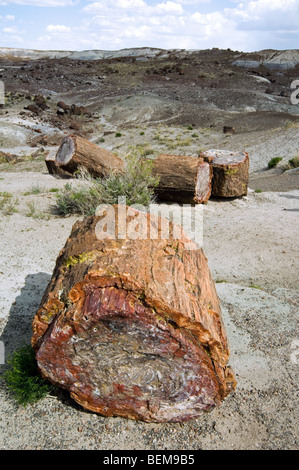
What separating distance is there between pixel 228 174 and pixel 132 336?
22.2 ft

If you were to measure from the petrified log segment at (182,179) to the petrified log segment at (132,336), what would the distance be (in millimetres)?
5336

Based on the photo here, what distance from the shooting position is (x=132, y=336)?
291cm

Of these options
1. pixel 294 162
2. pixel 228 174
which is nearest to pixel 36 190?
pixel 228 174

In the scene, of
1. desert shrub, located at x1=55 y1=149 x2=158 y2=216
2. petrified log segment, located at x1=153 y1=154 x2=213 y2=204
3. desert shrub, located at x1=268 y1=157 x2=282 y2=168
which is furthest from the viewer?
desert shrub, located at x1=268 y1=157 x2=282 y2=168

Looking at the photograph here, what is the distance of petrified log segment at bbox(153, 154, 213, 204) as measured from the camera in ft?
27.9

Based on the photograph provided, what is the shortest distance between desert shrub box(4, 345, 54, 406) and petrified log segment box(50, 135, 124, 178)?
6.14 meters

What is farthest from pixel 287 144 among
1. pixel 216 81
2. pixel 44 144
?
pixel 216 81

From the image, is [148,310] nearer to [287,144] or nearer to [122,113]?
[287,144]

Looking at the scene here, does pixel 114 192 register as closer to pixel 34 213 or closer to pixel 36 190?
pixel 34 213

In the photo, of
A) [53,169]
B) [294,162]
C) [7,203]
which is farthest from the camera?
[294,162]

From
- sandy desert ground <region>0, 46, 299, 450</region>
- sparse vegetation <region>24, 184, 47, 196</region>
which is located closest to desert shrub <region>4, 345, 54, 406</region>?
sandy desert ground <region>0, 46, 299, 450</region>

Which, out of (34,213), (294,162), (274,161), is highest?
(34,213)

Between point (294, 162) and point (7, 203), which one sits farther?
point (294, 162)

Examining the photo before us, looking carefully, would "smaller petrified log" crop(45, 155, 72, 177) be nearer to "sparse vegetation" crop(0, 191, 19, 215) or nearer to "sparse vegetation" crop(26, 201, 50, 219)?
"sparse vegetation" crop(0, 191, 19, 215)
